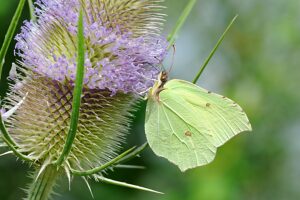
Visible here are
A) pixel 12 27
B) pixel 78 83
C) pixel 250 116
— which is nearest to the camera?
pixel 12 27

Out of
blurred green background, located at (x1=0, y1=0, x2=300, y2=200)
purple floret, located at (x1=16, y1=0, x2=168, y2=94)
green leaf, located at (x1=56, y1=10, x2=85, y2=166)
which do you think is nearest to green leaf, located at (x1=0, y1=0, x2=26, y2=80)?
green leaf, located at (x1=56, y1=10, x2=85, y2=166)

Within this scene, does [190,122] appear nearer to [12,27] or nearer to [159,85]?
[159,85]

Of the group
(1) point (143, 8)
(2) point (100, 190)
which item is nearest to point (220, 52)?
(2) point (100, 190)

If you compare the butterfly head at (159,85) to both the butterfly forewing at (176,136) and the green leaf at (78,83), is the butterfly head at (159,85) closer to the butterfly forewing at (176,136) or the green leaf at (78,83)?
the butterfly forewing at (176,136)

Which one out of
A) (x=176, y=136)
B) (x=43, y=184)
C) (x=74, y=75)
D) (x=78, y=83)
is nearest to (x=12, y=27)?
(x=78, y=83)

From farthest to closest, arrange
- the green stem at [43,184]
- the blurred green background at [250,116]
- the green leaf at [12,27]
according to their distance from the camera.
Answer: the blurred green background at [250,116], the green stem at [43,184], the green leaf at [12,27]

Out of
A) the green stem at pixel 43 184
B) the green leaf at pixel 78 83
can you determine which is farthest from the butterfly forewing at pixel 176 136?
the green leaf at pixel 78 83

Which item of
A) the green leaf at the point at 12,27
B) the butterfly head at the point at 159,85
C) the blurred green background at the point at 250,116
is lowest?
the blurred green background at the point at 250,116
